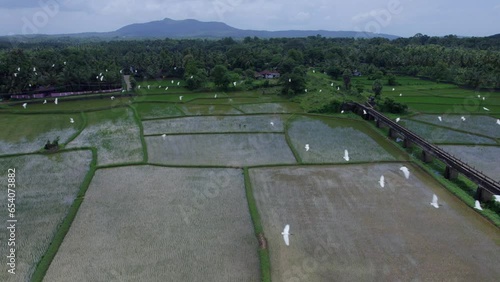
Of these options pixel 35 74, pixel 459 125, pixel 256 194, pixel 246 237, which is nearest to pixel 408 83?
pixel 459 125

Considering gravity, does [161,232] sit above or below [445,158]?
below

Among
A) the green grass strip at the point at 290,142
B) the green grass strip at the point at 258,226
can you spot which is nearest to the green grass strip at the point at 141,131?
the green grass strip at the point at 258,226

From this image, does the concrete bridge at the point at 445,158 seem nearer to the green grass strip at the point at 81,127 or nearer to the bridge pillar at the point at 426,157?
the bridge pillar at the point at 426,157

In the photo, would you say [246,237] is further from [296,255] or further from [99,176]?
[99,176]

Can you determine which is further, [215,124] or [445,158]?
[215,124]

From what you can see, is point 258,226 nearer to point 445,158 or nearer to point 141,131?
point 445,158

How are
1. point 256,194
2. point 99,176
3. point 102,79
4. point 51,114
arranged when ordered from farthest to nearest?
point 102,79, point 51,114, point 99,176, point 256,194

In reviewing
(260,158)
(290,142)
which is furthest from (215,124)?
(260,158)
